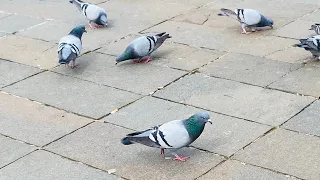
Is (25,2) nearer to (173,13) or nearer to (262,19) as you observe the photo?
(173,13)

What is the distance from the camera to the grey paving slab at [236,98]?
21.6 feet

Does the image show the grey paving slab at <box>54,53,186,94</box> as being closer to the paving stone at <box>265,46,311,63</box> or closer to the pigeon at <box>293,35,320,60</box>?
the paving stone at <box>265,46,311,63</box>

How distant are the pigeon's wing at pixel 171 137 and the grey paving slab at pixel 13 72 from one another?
9.58ft

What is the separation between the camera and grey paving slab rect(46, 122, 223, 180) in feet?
18.4

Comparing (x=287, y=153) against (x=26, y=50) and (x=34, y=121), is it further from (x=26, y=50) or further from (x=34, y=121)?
(x=26, y=50)

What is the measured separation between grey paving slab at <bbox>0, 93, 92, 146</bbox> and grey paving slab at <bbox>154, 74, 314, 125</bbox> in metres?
1.09

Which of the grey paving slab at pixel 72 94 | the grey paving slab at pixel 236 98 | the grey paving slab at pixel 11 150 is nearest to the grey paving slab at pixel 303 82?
the grey paving slab at pixel 236 98

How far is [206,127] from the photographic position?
637 cm

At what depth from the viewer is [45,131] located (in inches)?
258

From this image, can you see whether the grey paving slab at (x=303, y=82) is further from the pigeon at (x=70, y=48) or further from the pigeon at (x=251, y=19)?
the pigeon at (x=70, y=48)

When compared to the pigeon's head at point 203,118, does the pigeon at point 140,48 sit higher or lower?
lower

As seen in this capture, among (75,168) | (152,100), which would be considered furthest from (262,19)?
(75,168)

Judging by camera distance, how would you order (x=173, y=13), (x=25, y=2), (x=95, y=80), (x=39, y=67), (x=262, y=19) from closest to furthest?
1. (x=95, y=80)
2. (x=39, y=67)
3. (x=262, y=19)
4. (x=173, y=13)
5. (x=25, y=2)

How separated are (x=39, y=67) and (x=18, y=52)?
0.77 metres
